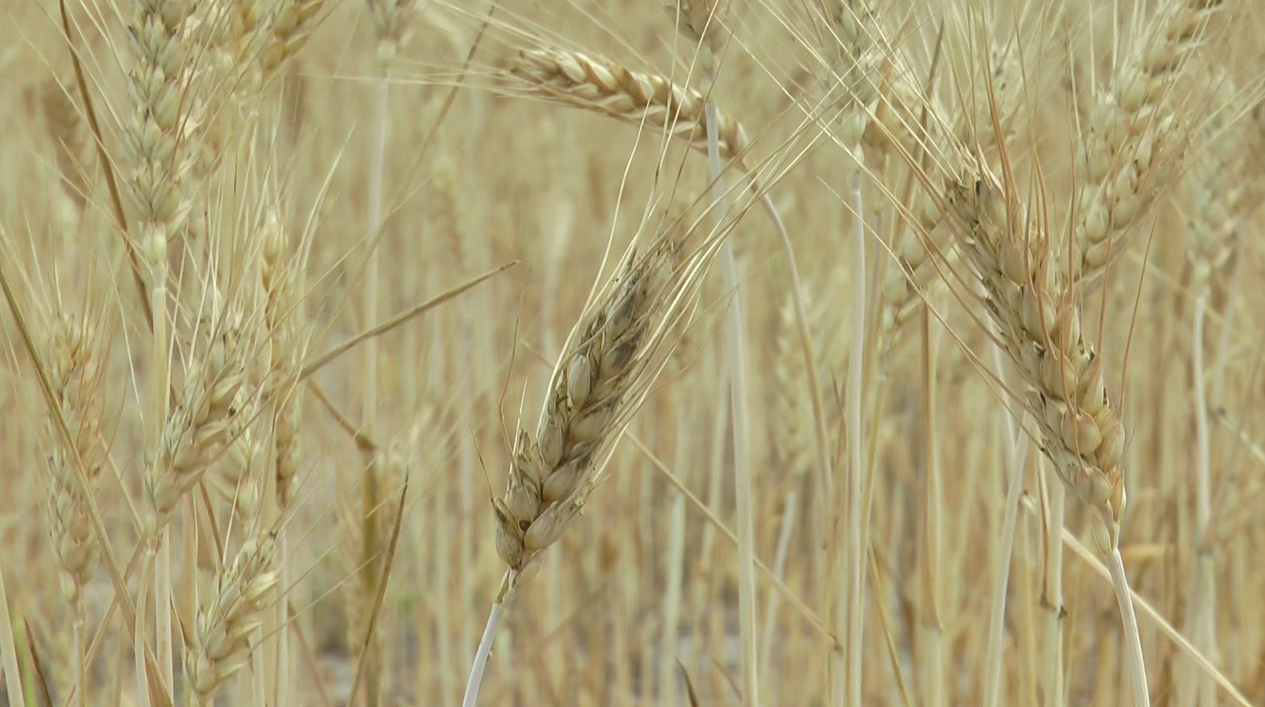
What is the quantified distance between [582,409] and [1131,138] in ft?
1.40

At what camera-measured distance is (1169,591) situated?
1.49 metres

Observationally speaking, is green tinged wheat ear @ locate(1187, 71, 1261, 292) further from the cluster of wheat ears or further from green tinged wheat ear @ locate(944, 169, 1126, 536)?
green tinged wheat ear @ locate(944, 169, 1126, 536)

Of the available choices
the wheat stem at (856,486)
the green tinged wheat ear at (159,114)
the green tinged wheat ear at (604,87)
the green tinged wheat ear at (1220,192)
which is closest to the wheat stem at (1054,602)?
the wheat stem at (856,486)

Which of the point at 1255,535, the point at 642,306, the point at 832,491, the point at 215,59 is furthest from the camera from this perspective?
the point at 1255,535

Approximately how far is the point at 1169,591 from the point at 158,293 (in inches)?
51.7

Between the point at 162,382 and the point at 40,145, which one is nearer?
the point at 162,382

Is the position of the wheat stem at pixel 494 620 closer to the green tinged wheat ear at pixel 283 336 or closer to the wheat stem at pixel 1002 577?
the green tinged wheat ear at pixel 283 336

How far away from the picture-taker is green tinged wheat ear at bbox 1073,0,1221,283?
0.74m

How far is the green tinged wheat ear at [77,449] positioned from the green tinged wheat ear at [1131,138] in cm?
63

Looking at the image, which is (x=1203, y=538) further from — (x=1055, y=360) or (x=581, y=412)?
(x=581, y=412)

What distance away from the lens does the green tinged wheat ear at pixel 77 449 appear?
731mm

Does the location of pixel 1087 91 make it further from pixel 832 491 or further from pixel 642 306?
pixel 642 306

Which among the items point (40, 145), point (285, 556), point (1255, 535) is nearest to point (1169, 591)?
point (1255, 535)

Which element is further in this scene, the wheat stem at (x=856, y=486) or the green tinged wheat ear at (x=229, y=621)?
the wheat stem at (x=856, y=486)
